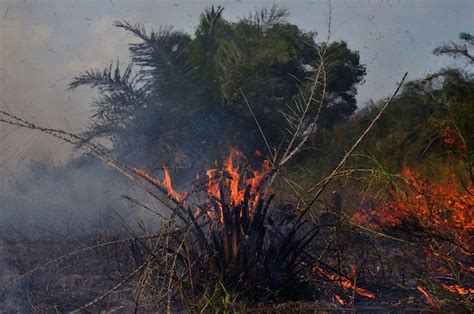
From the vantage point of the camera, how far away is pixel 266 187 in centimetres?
672

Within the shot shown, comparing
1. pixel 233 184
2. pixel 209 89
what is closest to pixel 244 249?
pixel 233 184

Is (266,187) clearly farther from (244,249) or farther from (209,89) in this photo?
(209,89)

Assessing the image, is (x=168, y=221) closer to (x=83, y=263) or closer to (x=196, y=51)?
(x=83, y=263)

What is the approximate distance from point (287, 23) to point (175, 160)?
5.13m

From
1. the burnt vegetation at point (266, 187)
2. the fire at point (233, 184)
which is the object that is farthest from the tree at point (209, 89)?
the fire at point (233, 184)

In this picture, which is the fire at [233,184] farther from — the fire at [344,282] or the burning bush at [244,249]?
the fire at [344,282]

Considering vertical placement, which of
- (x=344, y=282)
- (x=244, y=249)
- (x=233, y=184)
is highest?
(x=233, y=184)

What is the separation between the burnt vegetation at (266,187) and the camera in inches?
238

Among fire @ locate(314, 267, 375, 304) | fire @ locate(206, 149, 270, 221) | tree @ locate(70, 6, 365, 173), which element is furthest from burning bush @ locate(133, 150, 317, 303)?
tree @ locate(70, 6, 365, 173)

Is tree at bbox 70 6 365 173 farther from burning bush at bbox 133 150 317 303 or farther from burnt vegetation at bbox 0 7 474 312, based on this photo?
burning bush at bbox 133 150 317 303

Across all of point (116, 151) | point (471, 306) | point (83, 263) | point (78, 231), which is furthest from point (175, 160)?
point (471, 306)

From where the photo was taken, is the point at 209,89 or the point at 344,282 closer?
the point at 344,282

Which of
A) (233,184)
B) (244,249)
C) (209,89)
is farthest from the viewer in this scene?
(209,89)

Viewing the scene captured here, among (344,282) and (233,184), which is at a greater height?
(233,184)
